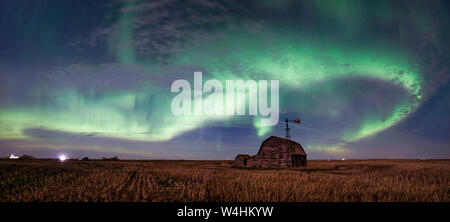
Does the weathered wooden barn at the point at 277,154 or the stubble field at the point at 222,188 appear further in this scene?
the weathered wooden barn at the point at 277,154

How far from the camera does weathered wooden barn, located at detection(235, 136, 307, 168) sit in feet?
151

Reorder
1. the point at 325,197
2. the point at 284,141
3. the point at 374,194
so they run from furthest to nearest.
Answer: the point at 284,141 < the point at 374,194 < the point at 325,197

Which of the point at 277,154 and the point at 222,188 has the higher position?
the point at 222,188

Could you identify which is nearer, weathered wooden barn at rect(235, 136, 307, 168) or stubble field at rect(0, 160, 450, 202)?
stubble field at rect(0, 160, 450, 202)

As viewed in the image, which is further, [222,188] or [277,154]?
[277,154]

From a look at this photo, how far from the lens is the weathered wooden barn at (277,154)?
4600cm

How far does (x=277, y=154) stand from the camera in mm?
47000
